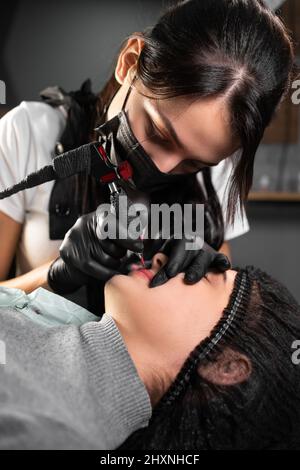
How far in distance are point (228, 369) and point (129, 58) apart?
0.61 metres

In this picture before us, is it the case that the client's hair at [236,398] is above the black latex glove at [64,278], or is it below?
below

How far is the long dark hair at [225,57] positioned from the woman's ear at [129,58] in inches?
1.2

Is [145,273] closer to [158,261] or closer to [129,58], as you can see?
[158,261]

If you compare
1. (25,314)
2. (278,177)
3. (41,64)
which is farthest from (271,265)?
(25,314)

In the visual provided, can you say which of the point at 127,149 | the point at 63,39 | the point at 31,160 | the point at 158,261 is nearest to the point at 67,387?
the point at 158,261

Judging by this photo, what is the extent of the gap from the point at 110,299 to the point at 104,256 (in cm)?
8

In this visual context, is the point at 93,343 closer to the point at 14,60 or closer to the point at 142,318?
the point at 142,318

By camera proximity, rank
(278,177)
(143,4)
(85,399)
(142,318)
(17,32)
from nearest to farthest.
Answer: (85,399) → (142,318) → (143,4) → (17,32) → (278,177)

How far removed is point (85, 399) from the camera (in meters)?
0.69

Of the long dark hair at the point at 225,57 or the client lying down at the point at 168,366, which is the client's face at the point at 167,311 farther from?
the long dark hair at the point at 225,57

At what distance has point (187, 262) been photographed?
88 centimetres

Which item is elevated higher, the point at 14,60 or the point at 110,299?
the point at 14,60

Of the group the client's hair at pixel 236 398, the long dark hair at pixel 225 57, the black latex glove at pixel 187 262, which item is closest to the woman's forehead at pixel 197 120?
the long dark hair at pixel 225 57

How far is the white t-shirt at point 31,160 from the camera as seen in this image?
43.4 inches
